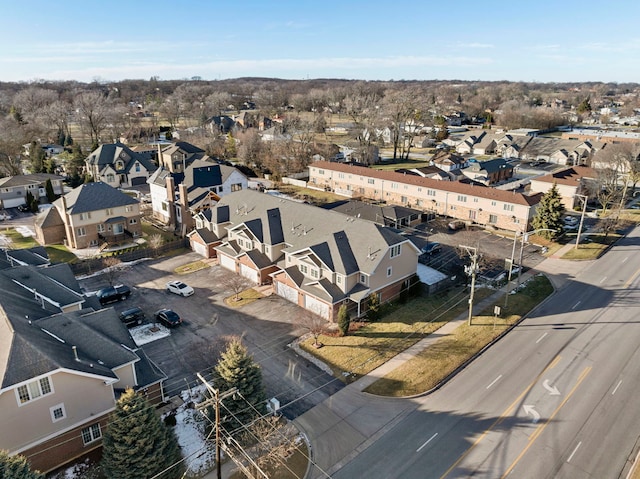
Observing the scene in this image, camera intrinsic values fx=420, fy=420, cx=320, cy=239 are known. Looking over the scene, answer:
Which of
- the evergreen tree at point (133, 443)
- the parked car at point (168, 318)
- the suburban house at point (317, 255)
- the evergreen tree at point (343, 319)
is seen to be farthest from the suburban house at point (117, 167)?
the evergreen tree at point (133, 443)

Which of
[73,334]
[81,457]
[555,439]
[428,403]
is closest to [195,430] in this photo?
[81,457]

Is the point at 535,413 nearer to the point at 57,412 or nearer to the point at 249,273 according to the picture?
the point at 57,412

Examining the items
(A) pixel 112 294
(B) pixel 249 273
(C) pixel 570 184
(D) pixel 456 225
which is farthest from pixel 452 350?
(C) pixel 570 184

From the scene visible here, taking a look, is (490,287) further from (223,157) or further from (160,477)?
(223,157)

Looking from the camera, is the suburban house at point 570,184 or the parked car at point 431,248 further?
the suburban house at point 570,184

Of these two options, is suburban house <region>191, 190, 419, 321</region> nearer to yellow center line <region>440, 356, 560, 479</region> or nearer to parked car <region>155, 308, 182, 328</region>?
parked car <region>155, 308, 182, 328</region>

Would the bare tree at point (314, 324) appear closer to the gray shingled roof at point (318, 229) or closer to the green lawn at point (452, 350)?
the gray shingled roof at point (318, 229)

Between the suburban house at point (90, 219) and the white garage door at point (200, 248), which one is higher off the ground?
the suburban house at point (90, 219)
